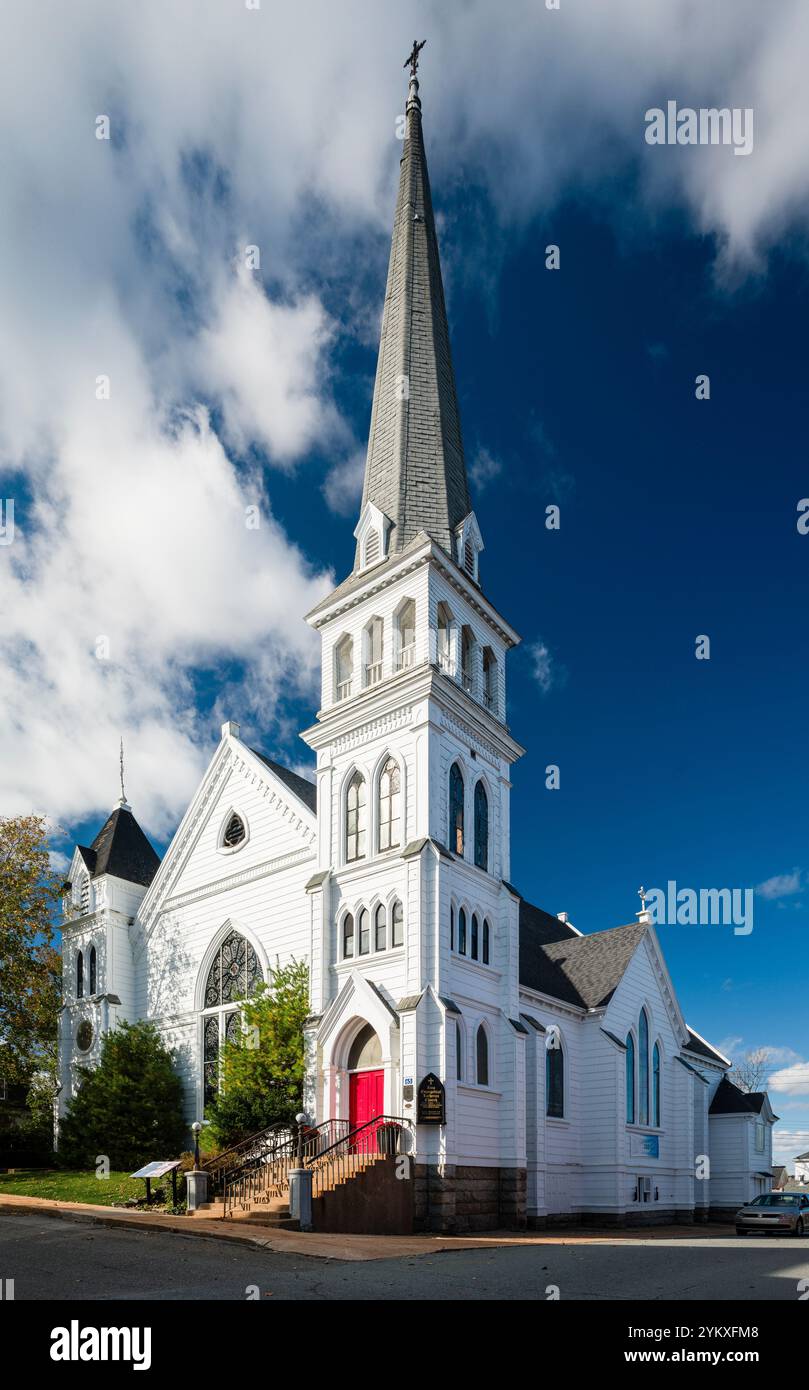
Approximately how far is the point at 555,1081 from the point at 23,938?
17524mm

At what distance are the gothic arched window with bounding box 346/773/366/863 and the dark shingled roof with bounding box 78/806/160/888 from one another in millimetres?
11738

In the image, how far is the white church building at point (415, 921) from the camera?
25.1m

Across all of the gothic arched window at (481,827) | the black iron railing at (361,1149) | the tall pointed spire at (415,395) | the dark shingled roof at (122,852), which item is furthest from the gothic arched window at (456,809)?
the dark shingled roof at (122,852)

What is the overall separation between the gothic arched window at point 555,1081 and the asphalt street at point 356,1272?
36.6 feet

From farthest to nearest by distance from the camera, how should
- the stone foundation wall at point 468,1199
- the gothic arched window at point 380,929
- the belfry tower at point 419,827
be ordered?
1. the gothic arched window at point 380,929
2. the belfry tower at point 419,827
3. the stone foundation wall at point 468,1199

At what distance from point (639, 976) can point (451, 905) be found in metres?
13.3

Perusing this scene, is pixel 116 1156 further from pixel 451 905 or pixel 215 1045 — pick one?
pixel 451 905

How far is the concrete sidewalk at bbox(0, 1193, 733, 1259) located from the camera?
16.9 meters

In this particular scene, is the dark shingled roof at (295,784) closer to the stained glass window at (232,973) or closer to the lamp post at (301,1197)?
the stained glass window at (232,973)

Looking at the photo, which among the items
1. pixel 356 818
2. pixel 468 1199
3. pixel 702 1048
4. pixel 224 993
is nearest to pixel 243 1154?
pixel 468 1199

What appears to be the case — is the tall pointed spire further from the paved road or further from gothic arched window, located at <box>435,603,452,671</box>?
the paved road

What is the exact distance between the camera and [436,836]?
25703 mm

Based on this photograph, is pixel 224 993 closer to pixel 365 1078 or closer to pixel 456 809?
pixel 365 1078
